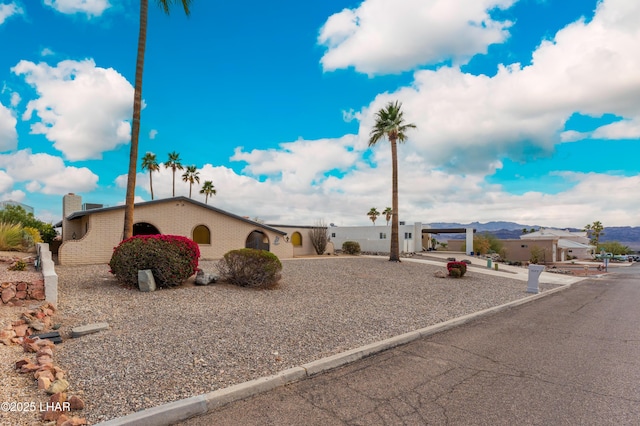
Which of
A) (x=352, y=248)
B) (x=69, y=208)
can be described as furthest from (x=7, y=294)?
(x=352, y=248)

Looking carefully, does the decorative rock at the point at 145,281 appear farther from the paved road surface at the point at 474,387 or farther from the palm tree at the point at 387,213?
the palm tree at the point at 387,213

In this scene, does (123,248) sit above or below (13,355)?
above

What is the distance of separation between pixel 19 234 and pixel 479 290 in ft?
68.5

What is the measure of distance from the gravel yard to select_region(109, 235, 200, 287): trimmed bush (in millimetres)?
454

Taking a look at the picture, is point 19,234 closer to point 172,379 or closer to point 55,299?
point 55,299

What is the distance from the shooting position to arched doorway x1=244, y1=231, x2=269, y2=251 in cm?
2731

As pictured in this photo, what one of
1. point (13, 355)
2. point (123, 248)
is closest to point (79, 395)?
point (13, 355)

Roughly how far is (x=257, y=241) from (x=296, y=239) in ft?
26.6

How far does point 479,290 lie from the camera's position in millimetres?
15773

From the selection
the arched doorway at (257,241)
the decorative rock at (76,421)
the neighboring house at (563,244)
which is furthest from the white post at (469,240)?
A: the decorative rock at (76,421)

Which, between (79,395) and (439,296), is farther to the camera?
(439,296)

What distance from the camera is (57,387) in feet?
14.5

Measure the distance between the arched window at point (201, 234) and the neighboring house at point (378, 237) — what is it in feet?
68.3

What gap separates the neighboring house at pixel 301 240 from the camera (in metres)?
35.4
